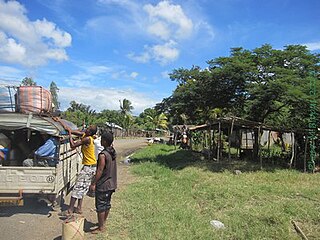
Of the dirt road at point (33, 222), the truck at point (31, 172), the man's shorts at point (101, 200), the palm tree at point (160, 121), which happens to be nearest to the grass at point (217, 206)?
the man's shorts at point (101, 200)

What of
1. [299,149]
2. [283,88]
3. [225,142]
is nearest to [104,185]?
[283,88]

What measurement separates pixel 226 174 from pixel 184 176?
1753mm

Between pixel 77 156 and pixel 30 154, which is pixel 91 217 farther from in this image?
pixel 77 156

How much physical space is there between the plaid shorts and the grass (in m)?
0.85

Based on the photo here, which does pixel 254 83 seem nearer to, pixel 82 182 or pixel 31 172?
pixel 82 182

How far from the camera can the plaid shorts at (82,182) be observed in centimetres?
608

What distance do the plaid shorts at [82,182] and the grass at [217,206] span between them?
85 centimetres

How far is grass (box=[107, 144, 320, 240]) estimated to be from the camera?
5.55 metres

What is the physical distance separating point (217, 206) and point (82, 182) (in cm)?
345

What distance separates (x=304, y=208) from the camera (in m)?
6.94

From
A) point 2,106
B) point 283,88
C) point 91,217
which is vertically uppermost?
point 283,88

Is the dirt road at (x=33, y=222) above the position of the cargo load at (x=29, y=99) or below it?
below

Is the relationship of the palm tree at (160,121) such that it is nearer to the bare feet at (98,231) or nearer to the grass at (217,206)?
the grass at (217,206)

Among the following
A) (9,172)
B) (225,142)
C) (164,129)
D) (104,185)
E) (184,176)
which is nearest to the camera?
(104,185)
